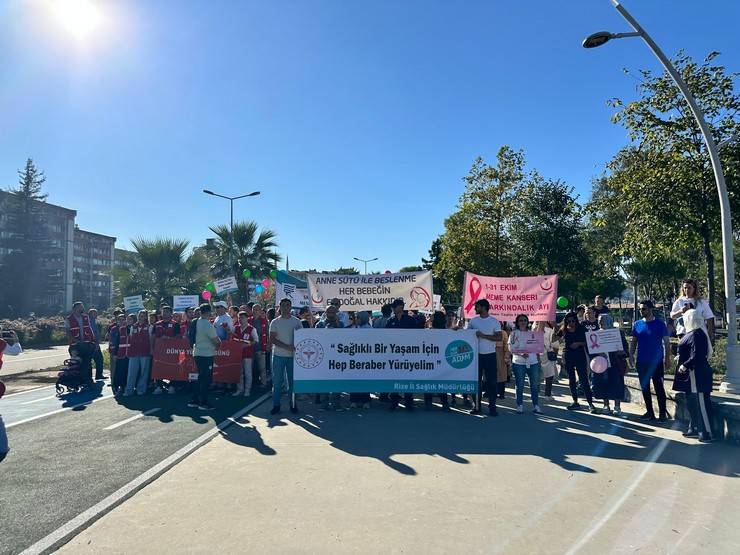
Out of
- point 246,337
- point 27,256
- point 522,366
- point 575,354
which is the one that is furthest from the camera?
point 27,256

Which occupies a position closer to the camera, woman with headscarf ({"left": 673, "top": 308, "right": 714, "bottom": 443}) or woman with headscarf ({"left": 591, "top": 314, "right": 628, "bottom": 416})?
woman with headscarf ({"left": 673, "top": 308, "right": 714, "bottom": 443})

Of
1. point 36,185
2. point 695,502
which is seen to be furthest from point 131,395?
point 36,185

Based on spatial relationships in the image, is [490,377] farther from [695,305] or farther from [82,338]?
[82,338]

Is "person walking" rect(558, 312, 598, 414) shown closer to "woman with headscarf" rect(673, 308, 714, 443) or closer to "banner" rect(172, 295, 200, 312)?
"woman with headscarf" rect(673, 308, 714, 443)

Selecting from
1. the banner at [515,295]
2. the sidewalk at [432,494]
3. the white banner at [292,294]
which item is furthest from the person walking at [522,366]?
the white banner at [292,294]

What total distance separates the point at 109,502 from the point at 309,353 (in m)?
4.34

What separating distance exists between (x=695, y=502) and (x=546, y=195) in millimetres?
18352

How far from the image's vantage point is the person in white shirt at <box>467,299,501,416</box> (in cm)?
827

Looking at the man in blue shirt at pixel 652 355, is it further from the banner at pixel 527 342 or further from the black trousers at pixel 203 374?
the black trousers at pixel 203 374

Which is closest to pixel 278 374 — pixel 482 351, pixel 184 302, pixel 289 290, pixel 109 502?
pixel 482 351

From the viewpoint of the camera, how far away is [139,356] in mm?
10781

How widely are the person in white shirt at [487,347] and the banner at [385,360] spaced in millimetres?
119

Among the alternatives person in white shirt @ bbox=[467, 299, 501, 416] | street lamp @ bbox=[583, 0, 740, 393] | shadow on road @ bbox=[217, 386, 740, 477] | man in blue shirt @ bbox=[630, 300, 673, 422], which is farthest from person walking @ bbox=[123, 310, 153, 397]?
street lamp @ bbox=[583, 0, 740, 393]

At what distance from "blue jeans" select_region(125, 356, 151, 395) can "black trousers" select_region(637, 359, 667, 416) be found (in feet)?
30.5
